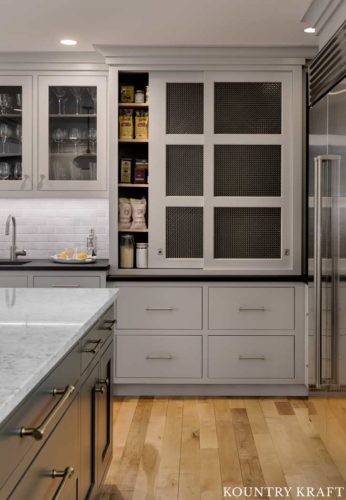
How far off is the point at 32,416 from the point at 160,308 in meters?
3.03

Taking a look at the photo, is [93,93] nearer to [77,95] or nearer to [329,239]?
[77,95]

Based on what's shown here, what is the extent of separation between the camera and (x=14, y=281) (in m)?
4.38

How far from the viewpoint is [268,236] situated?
15.0ft

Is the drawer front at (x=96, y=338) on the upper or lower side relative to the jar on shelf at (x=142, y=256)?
lower

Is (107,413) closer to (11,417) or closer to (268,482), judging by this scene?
(268,482)

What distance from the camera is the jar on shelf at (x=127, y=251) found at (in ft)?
15.2

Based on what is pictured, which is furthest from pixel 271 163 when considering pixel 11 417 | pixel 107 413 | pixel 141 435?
pixel 11 417

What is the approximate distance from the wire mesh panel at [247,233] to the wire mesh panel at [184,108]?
2.05ft

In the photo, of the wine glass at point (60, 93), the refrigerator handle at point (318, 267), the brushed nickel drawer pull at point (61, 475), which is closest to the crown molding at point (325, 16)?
the refrigerator handle at point (318, 267)

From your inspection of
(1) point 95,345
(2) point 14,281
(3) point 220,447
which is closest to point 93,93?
(2) point 14,281

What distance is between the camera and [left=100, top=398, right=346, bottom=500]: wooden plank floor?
9.75ft

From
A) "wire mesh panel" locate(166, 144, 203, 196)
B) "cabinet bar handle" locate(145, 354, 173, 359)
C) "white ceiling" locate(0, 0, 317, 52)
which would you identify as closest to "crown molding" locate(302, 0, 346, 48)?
"white ceiling" locate(0, 0, 317, 52)

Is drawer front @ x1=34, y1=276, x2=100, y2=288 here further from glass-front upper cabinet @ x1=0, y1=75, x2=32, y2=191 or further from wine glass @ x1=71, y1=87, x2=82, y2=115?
wine glass @ x1=71, y1=87, x2=82, y2=115

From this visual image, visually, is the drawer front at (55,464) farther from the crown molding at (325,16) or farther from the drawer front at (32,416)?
the crown molding at (325,16)
